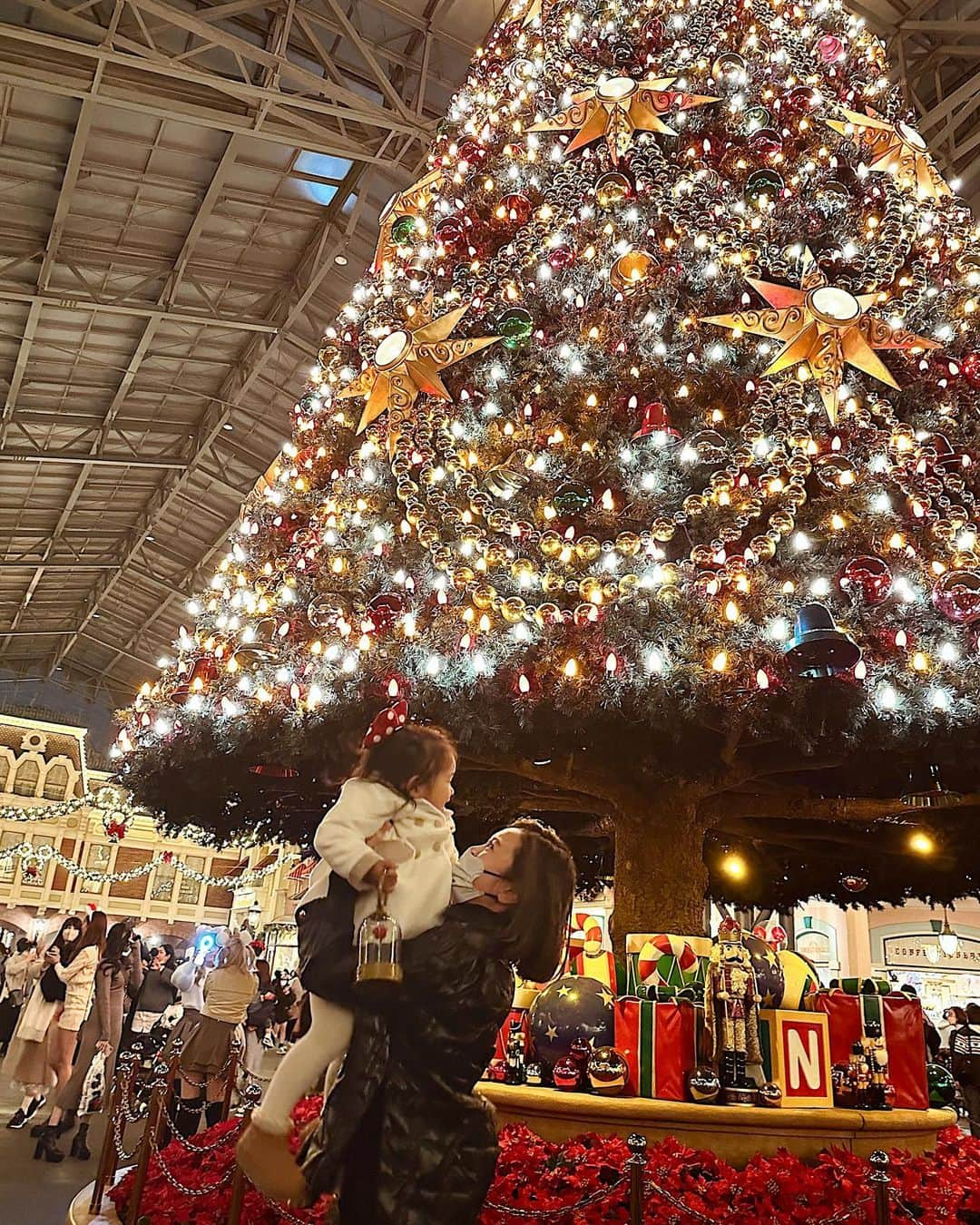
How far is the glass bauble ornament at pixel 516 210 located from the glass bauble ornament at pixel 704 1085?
3.98 m

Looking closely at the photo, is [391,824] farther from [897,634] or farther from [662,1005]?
[897,634]

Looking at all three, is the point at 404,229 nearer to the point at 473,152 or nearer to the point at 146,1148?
the point at 473,152

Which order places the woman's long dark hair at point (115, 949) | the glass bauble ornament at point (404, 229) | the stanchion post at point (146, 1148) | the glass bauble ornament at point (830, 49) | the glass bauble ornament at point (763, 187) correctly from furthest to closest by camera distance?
the woman's long dark hair at point (115, 949) < the glass bauble ornament at point (404, 229) < the glass bauble ornament at point (830, 49) < the glass bauble ornament at point (763, 187) < the stanchion post at point (146, 1148)

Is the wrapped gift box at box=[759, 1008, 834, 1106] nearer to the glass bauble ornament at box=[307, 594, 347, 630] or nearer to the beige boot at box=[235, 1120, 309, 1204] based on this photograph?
the beige boot at box=[235, 1120, 309, 1204]

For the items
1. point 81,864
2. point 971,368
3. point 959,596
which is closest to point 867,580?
point 959,596

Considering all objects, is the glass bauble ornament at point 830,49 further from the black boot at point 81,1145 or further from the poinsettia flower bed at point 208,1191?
the black boot at point 81,1145

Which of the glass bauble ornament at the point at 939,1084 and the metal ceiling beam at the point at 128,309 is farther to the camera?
the metal ceiling beam at the point at 128,309

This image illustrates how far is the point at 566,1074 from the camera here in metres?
3.33

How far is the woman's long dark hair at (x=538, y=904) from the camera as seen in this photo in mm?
2887

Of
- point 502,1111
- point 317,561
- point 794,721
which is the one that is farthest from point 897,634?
point 317,561

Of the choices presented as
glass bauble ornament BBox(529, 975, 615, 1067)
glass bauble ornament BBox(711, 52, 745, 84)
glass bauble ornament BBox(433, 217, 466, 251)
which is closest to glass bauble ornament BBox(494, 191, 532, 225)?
glass bauble ornament BBox(433, 217, 466, 251)

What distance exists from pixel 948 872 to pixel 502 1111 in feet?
13.9

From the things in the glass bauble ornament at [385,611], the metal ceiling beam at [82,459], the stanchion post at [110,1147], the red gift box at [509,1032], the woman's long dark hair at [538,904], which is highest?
the metal ceiling beam at [82,459]

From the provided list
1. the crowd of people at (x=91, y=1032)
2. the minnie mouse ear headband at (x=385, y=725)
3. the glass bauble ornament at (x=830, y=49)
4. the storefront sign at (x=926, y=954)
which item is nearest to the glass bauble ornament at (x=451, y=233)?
the glass bauble ornament at (x=830, y=49)
